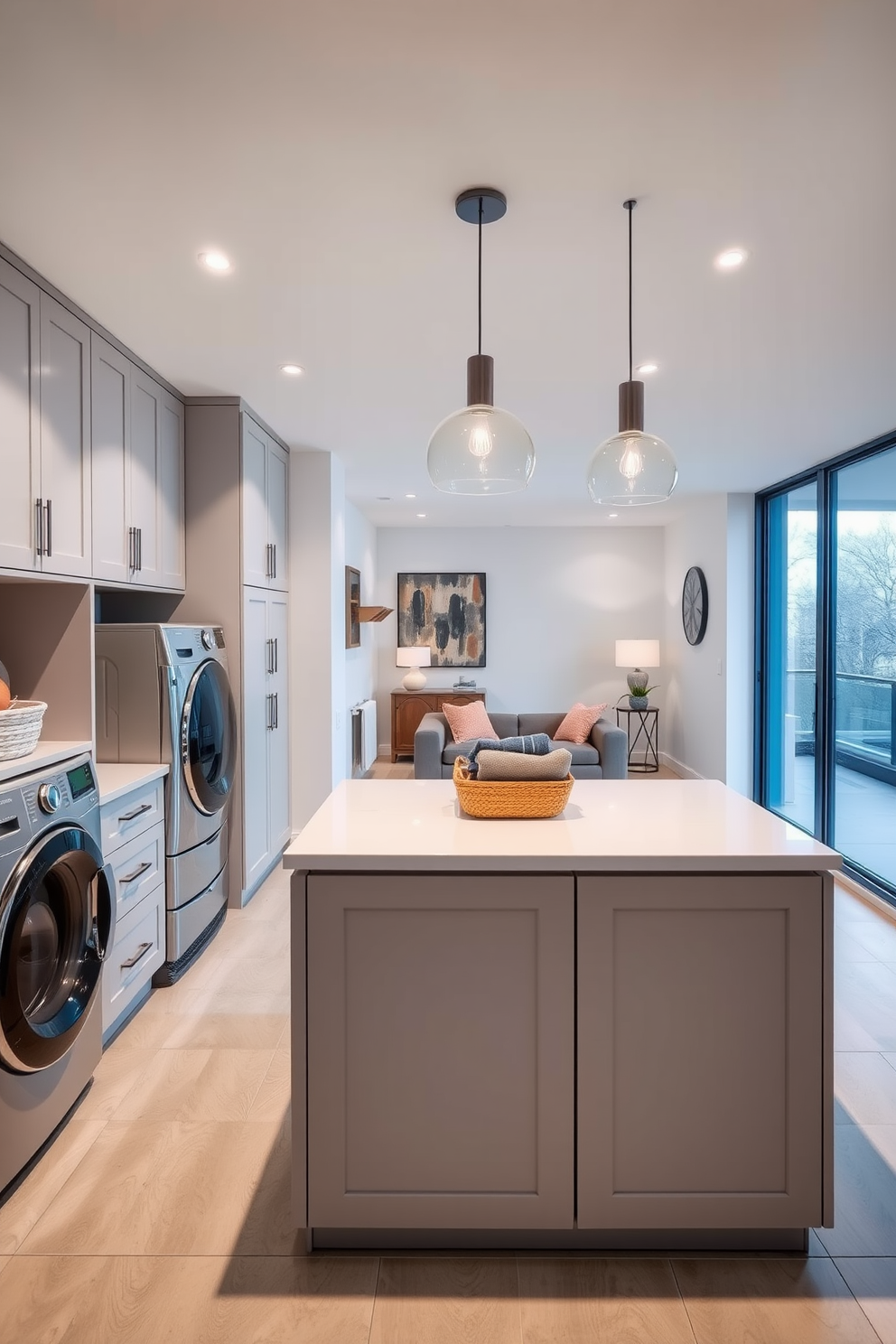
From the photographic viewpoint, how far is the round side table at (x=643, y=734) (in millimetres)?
7838

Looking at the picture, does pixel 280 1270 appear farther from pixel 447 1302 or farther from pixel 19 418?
pixel 19 418

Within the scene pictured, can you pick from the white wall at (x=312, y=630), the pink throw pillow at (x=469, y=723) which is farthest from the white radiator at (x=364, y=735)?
the white wall at (x=312, y=630)

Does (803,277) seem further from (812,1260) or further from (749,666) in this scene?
(749,666)

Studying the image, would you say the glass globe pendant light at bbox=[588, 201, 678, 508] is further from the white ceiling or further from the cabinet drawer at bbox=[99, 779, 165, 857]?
the cabinet drawer at bbox=[99, 779, 165, 857]

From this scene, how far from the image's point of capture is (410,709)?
7945mm

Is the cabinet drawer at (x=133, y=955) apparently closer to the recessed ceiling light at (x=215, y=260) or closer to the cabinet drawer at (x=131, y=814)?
the cabinet drawer at (x=131, y=814)

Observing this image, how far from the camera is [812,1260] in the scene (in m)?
1.73

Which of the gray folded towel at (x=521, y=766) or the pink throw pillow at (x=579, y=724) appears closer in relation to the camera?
the gray folded towel at (x=521, y=766)

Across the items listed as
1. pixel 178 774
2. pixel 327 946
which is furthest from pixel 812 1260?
pixel 178 774

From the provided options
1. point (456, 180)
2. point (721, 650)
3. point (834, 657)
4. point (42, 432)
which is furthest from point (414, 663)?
point (456, 180)

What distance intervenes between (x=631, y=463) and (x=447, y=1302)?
195cm

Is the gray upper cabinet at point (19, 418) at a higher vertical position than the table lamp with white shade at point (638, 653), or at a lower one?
higher

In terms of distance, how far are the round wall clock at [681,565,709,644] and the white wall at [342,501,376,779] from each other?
9.63ft

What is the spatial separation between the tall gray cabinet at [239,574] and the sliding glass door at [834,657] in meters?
3.27
